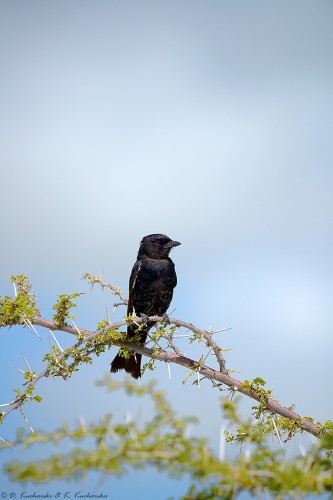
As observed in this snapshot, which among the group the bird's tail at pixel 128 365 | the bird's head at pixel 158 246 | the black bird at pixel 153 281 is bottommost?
the bird's tail at pixel 128 365

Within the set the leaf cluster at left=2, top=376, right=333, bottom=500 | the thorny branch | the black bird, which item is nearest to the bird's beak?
the black bird

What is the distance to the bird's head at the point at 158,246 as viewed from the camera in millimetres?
8555

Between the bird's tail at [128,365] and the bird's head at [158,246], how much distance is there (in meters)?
1.69

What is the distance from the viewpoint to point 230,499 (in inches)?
87.0

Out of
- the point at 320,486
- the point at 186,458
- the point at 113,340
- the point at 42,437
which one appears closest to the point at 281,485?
the point at 320,486

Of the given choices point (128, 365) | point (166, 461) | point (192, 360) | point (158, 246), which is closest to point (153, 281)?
point (158, 246)

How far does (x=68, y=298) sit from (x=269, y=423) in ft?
6.85

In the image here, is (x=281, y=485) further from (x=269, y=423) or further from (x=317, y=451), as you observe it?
(x=269, y=423)

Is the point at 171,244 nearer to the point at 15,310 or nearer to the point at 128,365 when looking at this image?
the point at 128,365

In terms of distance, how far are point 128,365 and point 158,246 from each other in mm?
1955

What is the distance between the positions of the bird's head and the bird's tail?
5.55 feet

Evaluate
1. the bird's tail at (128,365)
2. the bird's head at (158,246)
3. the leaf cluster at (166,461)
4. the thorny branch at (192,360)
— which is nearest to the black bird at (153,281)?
the bird's head at (158,246)

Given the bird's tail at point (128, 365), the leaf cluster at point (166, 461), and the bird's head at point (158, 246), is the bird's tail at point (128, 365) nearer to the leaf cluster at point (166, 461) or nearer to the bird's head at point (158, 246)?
the bird's head at point (158, 246)

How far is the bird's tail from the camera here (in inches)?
286
